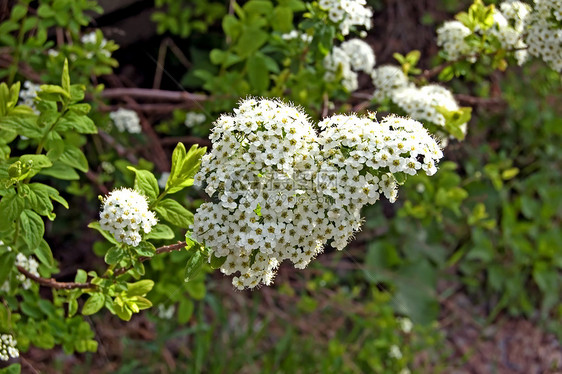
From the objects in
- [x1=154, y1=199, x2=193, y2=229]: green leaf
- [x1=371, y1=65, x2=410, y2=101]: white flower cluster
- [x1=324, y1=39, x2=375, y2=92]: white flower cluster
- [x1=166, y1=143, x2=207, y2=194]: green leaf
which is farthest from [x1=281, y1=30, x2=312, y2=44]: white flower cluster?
→ [x1=154, y1=199, x2=193, y2=229]: green leaf

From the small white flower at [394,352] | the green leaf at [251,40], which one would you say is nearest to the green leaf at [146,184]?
the green leaf at [251,40]

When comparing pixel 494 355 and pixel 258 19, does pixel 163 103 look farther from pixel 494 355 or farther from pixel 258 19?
pixel 494 355

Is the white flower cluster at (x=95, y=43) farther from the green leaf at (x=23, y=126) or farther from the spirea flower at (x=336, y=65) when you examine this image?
the spirea flower at (x=336, y=65)

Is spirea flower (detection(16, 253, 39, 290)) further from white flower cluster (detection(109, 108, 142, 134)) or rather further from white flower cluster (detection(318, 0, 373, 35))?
white flower cluster (detection(318, 0, 373, 35))

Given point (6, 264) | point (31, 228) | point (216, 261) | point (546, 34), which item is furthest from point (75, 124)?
point (546, 34)

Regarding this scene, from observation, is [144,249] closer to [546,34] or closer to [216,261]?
[216,261]

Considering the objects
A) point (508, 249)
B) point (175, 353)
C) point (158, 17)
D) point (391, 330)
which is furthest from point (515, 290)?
point (158, 17)

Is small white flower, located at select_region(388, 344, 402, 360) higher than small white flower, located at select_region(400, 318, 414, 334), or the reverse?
small white flower, located at select_region(388, 344, 402, 360)
